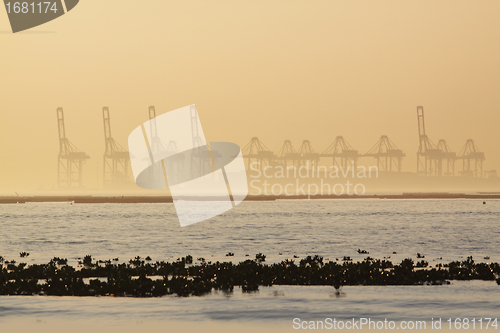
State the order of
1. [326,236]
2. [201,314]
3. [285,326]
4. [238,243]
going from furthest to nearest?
[326,236], [238,243], [201,314], [285,326]

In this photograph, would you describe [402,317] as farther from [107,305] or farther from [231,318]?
[107,305]

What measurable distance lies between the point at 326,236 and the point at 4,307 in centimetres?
4030

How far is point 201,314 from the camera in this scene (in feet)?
64.3

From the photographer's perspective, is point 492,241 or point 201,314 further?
point 492,241

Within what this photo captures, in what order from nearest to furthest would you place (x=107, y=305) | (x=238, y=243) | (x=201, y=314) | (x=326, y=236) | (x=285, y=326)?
(x=285, y=326) → (x=201, y=314) → (x=107, y=305) → (x=238, y=243) → (x=326, y=236)

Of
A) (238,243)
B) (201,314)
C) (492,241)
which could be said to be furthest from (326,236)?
(201,314)

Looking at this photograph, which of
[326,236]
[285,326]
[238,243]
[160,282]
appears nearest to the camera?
[285,326]

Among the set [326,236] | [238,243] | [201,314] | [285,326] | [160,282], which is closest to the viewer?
[285,326]

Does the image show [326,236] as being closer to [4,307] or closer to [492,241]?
[492,241]

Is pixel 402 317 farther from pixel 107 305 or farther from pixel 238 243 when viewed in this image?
pixel 238 243

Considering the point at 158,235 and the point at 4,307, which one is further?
the point at 158,235

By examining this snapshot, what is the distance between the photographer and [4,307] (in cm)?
2048

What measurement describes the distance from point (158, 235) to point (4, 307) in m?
39.2

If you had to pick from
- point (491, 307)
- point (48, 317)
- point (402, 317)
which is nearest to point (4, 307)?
point (48, 317)
